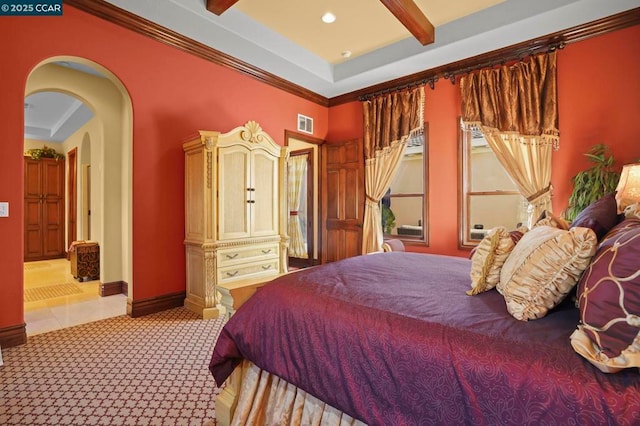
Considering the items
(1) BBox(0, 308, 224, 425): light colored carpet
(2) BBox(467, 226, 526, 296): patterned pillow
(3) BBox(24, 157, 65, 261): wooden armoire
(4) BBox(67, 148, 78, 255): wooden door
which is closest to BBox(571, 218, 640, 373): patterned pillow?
(2) BBox(467, 226, 526, 296): patterned pillow

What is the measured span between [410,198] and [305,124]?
197cm

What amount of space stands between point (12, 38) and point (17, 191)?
1217mm

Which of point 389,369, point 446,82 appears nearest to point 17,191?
point 389,369

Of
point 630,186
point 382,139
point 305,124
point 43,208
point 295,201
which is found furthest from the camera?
point 43,208

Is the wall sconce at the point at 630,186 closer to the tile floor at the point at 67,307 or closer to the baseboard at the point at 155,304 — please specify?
the baseboard at the point at 155,304

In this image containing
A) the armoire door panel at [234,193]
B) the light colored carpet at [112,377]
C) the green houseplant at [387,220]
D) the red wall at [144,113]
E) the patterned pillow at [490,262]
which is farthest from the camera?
the green houseplant at [387,220]

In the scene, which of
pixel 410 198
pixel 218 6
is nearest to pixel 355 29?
pixel 218 6

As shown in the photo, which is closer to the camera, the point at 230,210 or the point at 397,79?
the point at 230,210

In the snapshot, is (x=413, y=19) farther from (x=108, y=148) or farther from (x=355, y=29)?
(x=108, y=148)

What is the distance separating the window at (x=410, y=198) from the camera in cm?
428

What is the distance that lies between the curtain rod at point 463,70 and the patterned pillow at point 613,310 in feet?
11.2

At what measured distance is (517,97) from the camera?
3.47m

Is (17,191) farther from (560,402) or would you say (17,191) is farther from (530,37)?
(530,37)

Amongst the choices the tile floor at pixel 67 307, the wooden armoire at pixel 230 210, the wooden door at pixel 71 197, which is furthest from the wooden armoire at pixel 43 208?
the wooden armoire at pixel 230 210
